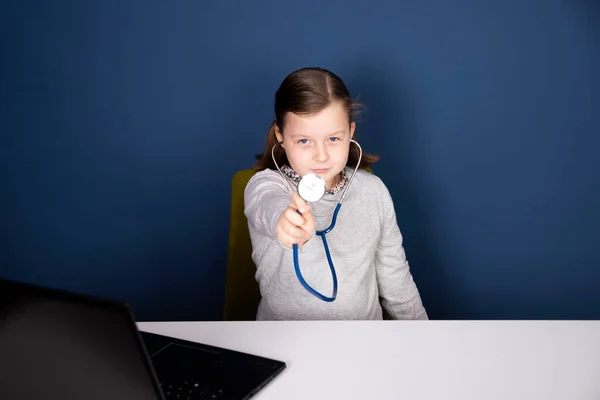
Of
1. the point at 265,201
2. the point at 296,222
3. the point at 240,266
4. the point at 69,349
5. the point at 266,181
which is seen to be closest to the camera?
the point at 69,349

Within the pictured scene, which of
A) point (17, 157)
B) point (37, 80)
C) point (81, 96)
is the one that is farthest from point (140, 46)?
point (17, 157)

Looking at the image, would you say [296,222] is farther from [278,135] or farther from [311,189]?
[278,135]

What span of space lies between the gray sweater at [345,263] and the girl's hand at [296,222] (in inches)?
11.9

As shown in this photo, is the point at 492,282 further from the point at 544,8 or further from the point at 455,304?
the point at 544,8

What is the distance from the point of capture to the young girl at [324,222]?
128 centimetres

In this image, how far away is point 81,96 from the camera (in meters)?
1.74

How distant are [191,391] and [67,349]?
0.28 metres

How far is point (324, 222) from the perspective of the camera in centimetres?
142

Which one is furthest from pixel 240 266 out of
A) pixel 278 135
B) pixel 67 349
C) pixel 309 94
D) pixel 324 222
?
pixel 67 349

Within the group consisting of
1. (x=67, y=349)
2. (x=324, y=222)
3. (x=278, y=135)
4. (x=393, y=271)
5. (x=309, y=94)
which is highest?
(x=309, y=94)

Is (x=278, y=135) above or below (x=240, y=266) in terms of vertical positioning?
above

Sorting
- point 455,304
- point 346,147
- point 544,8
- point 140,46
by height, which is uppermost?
point 544,8

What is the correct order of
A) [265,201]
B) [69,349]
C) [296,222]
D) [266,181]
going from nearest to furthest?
[69,349], [296,222], [265,201], [266,181]

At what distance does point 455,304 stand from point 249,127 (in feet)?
3.18
